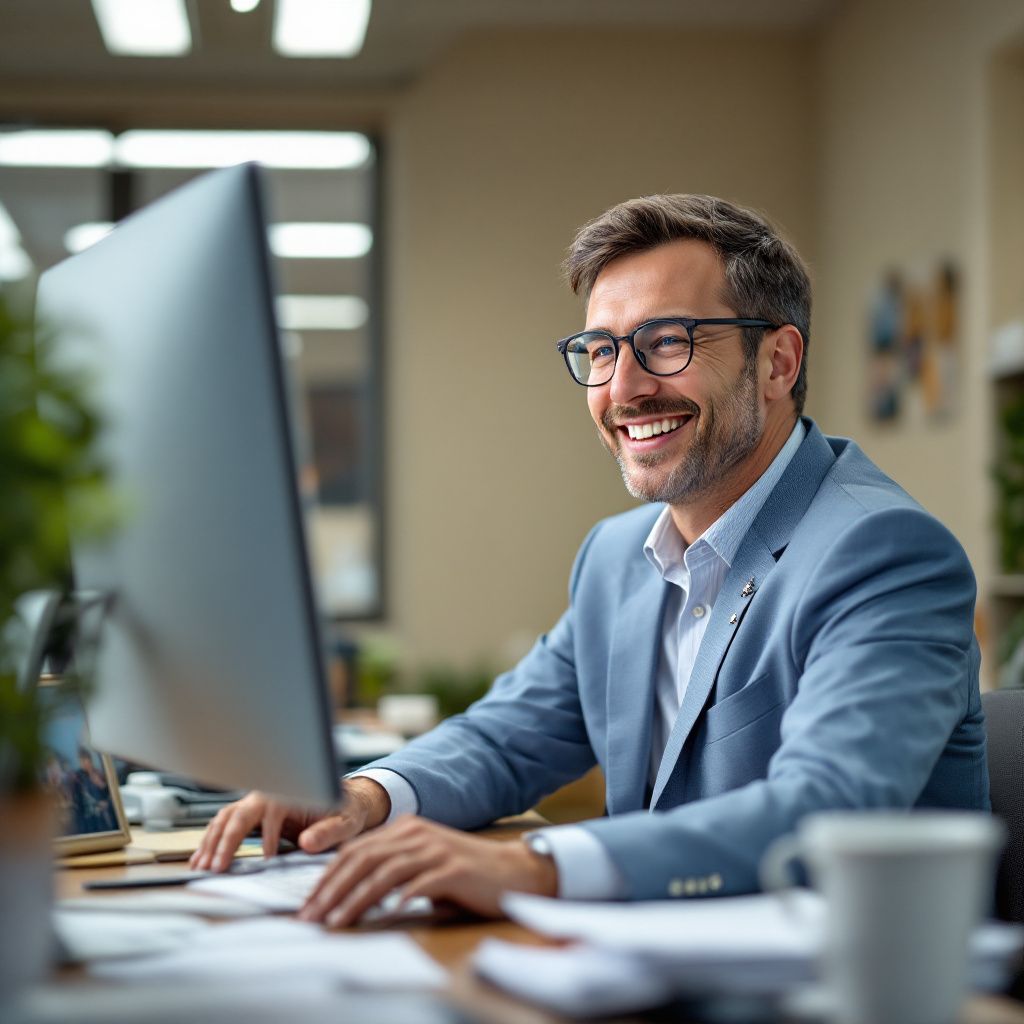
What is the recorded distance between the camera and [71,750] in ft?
4.20

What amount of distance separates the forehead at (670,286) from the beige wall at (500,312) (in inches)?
151

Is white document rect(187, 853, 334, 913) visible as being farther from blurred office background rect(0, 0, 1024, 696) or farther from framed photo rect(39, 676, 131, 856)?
blurred office background rect(0, 0, 1024, 696)

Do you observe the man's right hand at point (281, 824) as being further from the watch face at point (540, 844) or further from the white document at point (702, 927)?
the white document at point (702, 927)

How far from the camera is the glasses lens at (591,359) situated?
178cm

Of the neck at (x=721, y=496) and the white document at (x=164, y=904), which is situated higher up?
the neck at (x=721, y=496)

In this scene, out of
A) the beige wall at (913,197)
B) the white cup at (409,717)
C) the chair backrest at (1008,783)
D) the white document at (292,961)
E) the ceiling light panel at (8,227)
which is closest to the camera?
the white document at (292,961)

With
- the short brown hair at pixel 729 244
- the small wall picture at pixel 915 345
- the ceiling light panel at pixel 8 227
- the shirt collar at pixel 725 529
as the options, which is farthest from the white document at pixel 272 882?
the ceiling light panel at pixel 8 227

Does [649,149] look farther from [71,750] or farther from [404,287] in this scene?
[71,750]

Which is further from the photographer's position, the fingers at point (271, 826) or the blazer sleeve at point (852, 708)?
the fingers at point (271, 826)

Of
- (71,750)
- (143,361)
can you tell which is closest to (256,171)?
(143,361)

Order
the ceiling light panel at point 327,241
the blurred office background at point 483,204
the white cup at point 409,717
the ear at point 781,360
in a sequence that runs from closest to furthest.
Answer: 1. the ear at point 781,360
2. the white cup at point 409,717
3. the blurred office background at point 483,204
4. the ceiling light panel at point 327,241

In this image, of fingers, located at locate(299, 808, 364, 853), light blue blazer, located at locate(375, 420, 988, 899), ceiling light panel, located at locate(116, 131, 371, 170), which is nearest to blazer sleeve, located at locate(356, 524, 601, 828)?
light blue blazer, located at locate(375, 420, 988, 899)

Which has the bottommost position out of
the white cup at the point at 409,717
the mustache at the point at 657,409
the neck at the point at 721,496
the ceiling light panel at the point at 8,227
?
the white cup at the point at 409,717

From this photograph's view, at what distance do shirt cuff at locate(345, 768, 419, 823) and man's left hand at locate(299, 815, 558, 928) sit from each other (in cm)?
35
